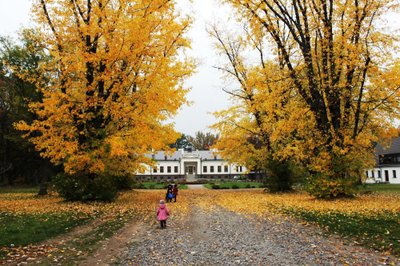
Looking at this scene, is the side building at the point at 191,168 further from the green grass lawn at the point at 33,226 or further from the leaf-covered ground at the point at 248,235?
the green grass lawn at the point at 33,226

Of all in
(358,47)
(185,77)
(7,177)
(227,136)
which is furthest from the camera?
(7,177)

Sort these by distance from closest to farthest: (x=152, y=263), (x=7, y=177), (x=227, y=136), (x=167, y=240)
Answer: (x=152, y=263) → (x=167, y=240) → (x=227, y=136) → (x=7, y=177)

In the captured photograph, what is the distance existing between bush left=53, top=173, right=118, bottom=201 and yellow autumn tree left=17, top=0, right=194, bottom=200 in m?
0.37

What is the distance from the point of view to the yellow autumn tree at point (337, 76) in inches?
691

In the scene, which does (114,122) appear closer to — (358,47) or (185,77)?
(185,77)

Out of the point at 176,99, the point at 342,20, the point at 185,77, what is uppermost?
the point at 342,20

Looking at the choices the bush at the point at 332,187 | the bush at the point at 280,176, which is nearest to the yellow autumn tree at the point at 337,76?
the bush at the point at 332,187

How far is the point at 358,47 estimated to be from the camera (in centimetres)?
1695

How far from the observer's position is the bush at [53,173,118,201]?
1839 cm

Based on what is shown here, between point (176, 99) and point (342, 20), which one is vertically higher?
point (342, 20)

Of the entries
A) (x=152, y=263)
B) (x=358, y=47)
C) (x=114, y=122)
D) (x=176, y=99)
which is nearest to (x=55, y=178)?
(x=114, y=122)

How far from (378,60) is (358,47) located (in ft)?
5.29

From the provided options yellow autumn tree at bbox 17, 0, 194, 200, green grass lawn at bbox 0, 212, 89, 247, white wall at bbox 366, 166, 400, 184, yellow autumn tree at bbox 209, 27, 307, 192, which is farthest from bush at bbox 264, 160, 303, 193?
white wall at bbox 366, 166, 400, 184

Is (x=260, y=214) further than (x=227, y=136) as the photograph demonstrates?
No
